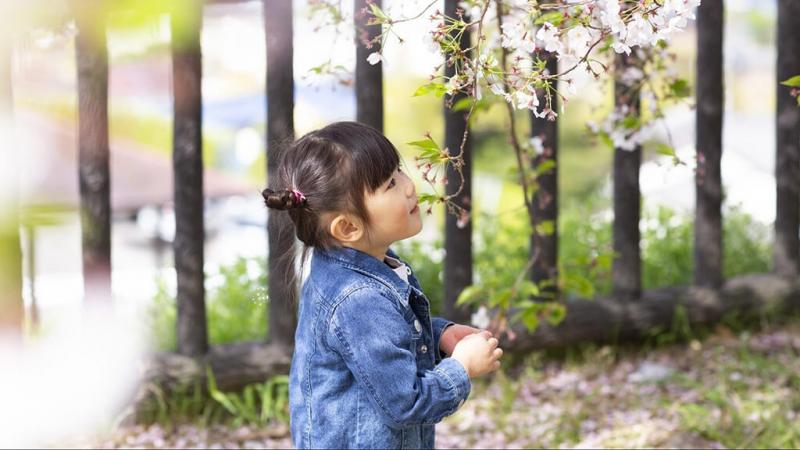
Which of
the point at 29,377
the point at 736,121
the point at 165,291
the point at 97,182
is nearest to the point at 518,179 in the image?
the point at 97,182

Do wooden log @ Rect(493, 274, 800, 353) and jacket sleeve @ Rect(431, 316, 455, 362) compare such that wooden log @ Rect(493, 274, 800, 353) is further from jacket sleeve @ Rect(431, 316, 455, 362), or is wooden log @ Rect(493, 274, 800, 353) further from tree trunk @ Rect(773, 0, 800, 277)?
jacket sleeve @ Rect(431, 316, 455, 362)

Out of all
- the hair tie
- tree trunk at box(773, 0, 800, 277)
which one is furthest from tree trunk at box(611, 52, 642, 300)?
the hair tie

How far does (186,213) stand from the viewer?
2656 mm

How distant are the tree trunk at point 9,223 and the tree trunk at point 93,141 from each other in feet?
0.53

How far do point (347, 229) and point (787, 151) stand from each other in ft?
7.05

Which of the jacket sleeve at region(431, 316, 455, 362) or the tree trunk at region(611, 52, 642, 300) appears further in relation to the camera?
the tree trunk at region(611, 52, 642, 300)

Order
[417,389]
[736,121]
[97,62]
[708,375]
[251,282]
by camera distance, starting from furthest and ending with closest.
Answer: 1. [736,121]
2. [251,282]
3. [708,375]
4. [97,62]
5. [417,389]

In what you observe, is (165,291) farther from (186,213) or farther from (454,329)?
(454,329)

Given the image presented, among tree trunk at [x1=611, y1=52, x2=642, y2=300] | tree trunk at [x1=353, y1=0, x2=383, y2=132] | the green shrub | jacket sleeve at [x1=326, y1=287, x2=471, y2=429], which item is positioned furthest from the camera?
the green shrub

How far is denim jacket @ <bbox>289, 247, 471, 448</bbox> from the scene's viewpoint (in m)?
1.58

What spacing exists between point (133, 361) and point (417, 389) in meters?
1.33

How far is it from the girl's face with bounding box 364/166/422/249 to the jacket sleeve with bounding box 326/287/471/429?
0.11 meters

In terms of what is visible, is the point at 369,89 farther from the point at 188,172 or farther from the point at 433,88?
the point at 433,88

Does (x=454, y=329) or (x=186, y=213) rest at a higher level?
(x=186, y=213)
